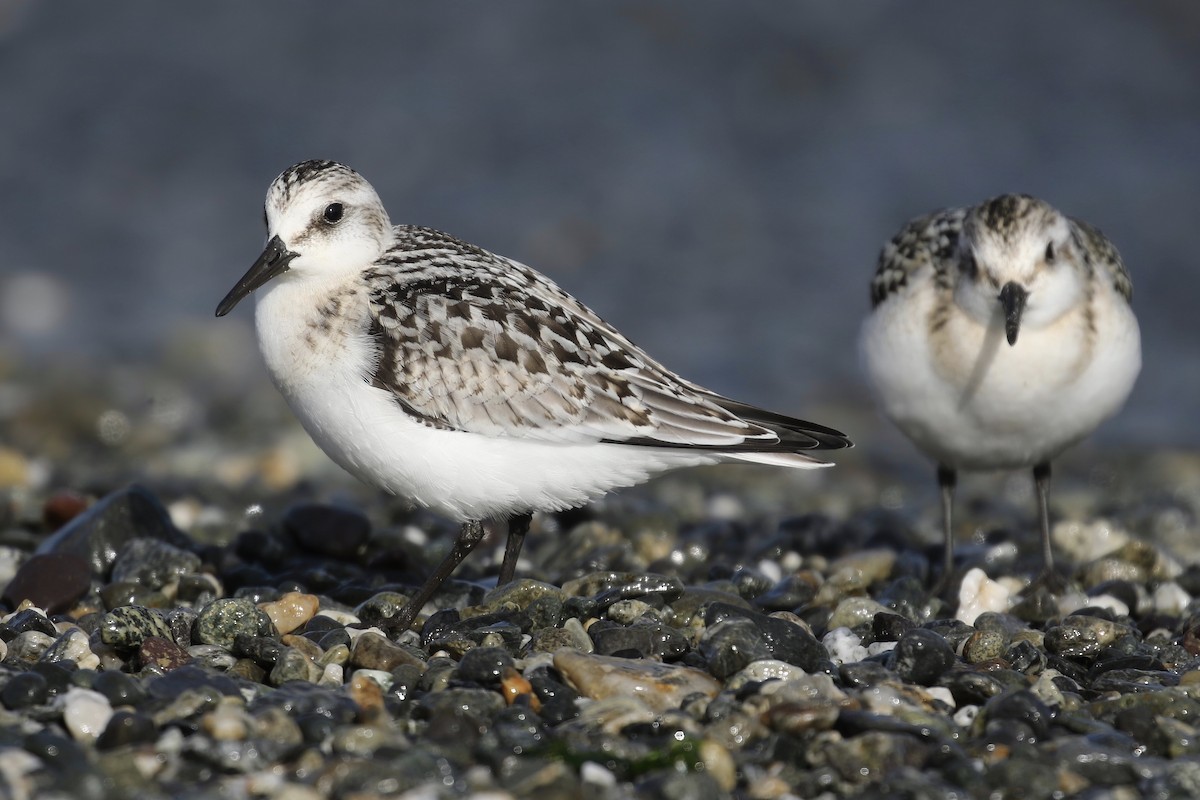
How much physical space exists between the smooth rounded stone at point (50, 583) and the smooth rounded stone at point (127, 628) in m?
1.02

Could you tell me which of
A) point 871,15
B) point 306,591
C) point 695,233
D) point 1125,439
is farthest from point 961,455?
point 871,15

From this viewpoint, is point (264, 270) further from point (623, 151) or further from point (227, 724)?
point (623, 151)

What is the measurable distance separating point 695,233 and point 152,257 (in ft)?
18.3

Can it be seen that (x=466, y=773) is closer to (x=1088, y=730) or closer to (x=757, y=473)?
(x=1088, y=730)

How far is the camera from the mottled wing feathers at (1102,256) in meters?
7.17

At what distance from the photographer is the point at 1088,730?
4.43 m

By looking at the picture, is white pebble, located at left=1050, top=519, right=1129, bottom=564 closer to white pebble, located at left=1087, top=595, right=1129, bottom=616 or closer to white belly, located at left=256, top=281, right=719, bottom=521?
white pebble, located at left=1087, top=595, right=1129, bottom=616

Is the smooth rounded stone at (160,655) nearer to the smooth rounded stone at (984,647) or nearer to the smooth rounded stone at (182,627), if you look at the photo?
the smooth rounded stone at (182,627)

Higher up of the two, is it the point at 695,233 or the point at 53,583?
the point at 695,233

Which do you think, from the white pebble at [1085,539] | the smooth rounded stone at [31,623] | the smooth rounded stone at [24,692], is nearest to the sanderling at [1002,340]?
the white pebble at [1085,539]

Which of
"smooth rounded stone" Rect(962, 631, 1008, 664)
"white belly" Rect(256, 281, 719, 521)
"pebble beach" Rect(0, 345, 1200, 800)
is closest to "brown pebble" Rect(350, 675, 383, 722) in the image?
"pebble beach" Rect(0, 345, 1200, 800)

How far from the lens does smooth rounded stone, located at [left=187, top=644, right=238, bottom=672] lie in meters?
4.93

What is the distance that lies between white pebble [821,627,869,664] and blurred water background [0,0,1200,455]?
20.9 ft

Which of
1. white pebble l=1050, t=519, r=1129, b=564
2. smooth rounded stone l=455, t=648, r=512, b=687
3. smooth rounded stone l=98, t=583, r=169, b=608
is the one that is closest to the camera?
smooth rounded stone l=455, t=648, r=512, b=687
